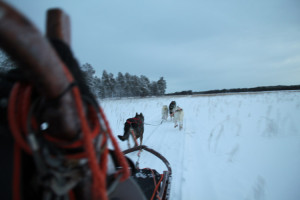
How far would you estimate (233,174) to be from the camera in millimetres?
2686

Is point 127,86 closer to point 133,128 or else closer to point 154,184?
point 133,128

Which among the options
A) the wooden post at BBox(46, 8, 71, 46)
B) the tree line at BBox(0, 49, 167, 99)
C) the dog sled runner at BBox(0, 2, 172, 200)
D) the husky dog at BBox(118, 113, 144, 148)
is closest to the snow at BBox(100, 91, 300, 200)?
the husky dog at BBox(118, 113, 144, 148)

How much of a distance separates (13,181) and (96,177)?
29 cm

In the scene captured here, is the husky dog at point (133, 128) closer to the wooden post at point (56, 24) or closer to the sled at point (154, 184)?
the sled at point (154, 184)

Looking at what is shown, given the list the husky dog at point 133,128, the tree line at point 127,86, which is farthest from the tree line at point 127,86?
the husky dog at point 133,128

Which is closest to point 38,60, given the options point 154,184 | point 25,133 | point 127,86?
point 25,133

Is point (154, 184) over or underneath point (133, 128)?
underneath

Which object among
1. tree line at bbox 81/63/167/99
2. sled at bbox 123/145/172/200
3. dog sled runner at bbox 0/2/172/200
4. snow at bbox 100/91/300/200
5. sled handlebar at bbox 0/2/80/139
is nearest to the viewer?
sled handlebar at bbox 0/2/80/139

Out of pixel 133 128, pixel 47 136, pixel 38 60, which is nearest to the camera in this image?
pixel 38 60

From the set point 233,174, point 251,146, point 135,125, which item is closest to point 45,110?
point 233,174

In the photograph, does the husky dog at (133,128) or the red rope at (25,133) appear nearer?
the red rope at (25,133)

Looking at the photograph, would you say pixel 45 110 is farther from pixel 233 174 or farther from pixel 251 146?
pixel 251 146

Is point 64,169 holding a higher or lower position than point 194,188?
higher

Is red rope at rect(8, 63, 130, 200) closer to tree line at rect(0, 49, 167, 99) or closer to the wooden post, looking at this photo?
the wooden post
